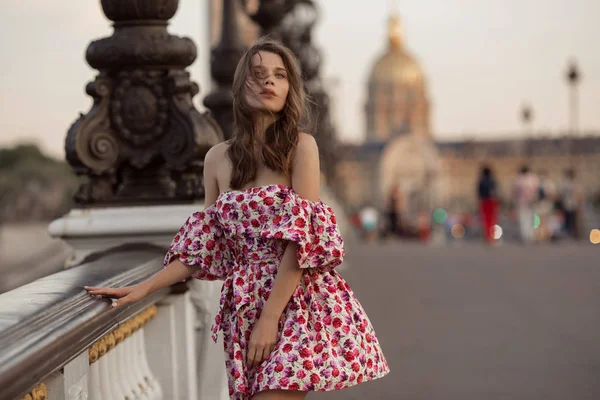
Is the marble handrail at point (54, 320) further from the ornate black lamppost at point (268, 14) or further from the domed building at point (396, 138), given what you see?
the domed building at point (396, 138)

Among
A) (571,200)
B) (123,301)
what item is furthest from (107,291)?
(571,200)

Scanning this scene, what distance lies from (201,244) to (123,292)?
275mm

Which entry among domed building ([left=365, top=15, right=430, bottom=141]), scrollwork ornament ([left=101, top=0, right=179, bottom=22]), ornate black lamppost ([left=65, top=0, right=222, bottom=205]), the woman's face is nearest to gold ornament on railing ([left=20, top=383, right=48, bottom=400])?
the woman's face

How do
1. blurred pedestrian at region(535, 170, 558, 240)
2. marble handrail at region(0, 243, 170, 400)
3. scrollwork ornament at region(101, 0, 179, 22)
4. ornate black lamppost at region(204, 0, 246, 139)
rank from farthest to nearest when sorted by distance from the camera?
blurred pedestrian at region(535, 170, 558, 240) → ornate black lamppost at region(204, 0, 246, 139) → scrollwork ornament at region(101, 0, 179, 22) → marble handrail at region(0, 243, 170, 400)

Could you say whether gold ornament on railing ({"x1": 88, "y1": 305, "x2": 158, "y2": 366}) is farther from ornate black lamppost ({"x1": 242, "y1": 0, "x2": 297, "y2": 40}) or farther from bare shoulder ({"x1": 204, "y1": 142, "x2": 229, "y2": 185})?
ornate black lamppost ({"x1": 242, "y1": 0, "x2": 297, "y2": 40})

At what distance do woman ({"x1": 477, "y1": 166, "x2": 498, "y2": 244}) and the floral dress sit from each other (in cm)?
1693

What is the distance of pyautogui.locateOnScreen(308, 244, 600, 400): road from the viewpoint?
6.21 m

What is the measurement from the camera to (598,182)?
438 feet

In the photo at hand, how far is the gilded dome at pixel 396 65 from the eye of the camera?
462 ft

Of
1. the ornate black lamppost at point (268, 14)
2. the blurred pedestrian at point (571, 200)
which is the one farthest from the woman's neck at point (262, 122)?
the blurred pedestrian at point (571, 200)

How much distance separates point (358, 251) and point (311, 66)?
8.19 m

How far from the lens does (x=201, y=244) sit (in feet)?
10.3

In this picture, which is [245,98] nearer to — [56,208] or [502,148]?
[56,208]

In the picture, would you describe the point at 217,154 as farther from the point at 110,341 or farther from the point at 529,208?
the point at 529,208
